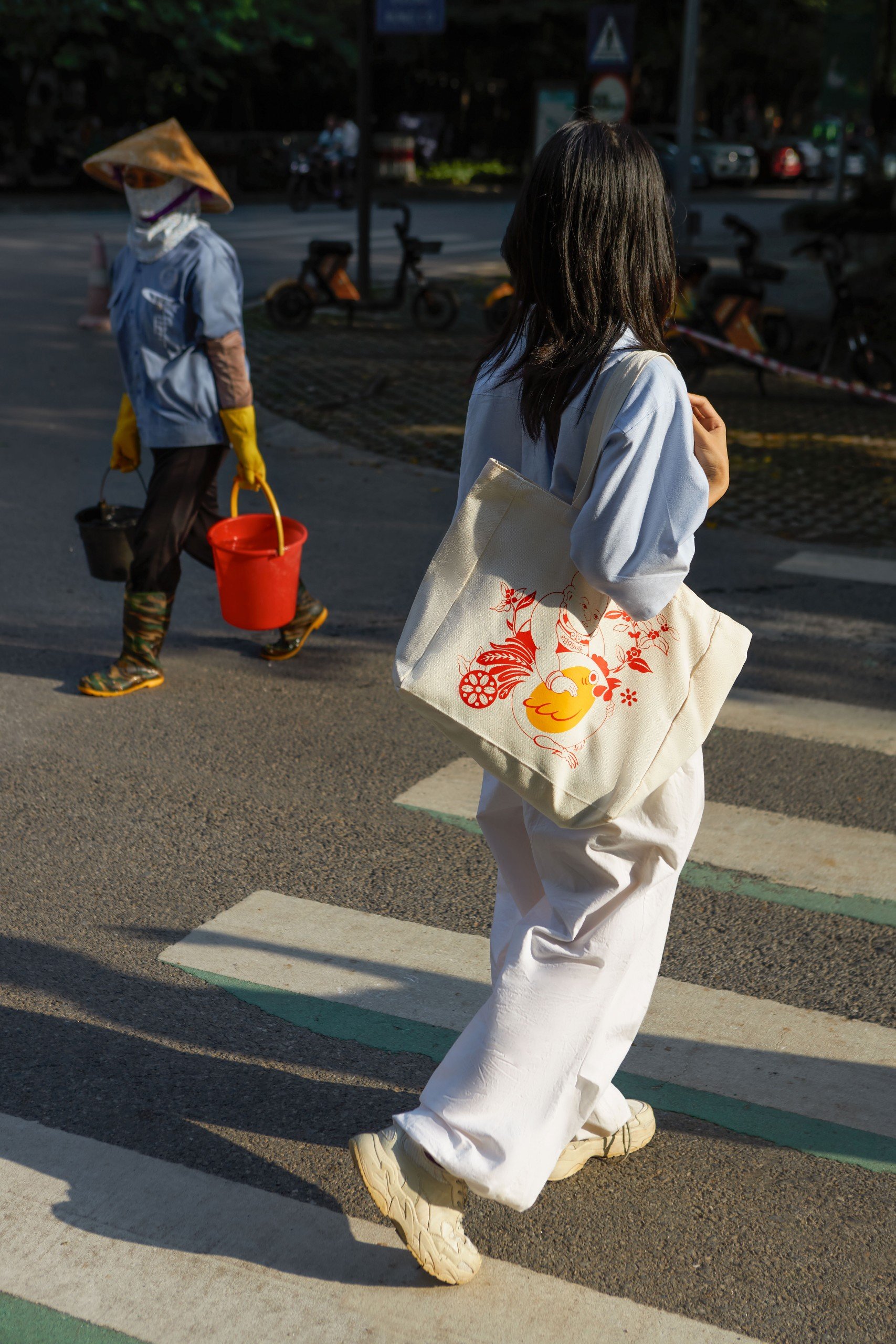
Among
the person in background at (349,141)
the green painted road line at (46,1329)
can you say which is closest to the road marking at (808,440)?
the green painted road line at (46,1329)

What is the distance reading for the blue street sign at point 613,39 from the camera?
14031 millimetres

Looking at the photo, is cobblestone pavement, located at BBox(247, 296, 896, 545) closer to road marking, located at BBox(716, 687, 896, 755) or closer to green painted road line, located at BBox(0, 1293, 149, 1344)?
road marking, located at BBox(716, 687, 896, 755)

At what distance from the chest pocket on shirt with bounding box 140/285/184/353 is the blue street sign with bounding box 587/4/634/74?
1039 centimetres

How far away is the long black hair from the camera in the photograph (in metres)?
2.19

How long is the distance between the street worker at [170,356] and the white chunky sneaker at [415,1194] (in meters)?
3.23

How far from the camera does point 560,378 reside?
7.28ft

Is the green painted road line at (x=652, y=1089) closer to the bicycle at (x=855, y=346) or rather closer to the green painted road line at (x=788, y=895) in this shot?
the green painted road line at (x=788, y=895)

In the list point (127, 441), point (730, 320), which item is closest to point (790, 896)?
point (127, 441)

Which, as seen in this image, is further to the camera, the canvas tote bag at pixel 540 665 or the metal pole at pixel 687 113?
the metal pole at pixel 687 113

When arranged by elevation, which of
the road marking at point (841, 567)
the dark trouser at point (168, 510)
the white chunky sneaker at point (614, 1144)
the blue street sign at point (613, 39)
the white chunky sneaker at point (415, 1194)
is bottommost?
the road marking at point (841, 567)

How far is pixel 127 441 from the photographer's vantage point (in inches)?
222

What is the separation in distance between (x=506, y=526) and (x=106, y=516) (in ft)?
12.5

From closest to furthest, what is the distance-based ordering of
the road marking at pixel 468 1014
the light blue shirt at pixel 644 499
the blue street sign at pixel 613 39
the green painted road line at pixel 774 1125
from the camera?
the light blue shirt at pixel 644 499
the green painted road line at pixel 774 1125
the road marking at pixel 468 1014
the blue street sign at pixel 613 39

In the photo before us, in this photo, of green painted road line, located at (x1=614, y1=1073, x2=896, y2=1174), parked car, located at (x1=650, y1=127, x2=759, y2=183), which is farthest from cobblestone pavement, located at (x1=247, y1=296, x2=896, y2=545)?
parked car, located at (x1=650, y1=127, x2=759, y2=183)
